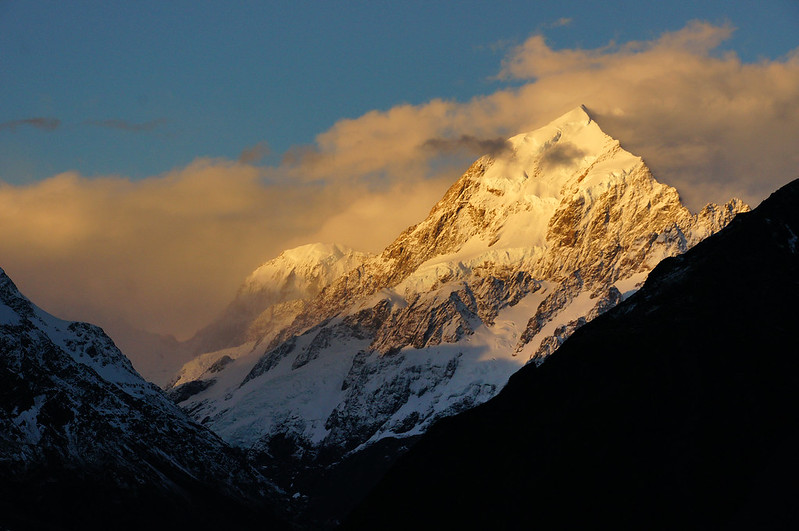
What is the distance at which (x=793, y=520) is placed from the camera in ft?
548

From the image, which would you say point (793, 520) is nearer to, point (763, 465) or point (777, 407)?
point (763, 465)

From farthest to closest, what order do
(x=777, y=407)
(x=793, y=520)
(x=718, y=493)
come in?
(x=777, y=407)
(x=718, y=493)
(x=793, y=520)

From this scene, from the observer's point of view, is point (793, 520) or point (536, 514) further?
point (536, 514)

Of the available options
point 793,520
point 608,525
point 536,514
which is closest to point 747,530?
point 793,520

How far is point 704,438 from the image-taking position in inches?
7628

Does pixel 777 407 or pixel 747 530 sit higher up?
pixel 777 407

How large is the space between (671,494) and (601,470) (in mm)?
12674

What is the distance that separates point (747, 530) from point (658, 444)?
84.0 feet

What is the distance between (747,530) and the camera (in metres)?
173

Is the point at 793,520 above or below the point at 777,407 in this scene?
below

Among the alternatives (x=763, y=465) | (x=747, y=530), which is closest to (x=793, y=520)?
(x=747, y=530)

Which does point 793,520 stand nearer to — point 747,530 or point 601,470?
point 747,530

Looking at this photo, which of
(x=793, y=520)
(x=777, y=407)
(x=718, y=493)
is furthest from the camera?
(x=777, y=407)

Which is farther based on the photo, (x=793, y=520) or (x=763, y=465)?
(x=763, y=465)
